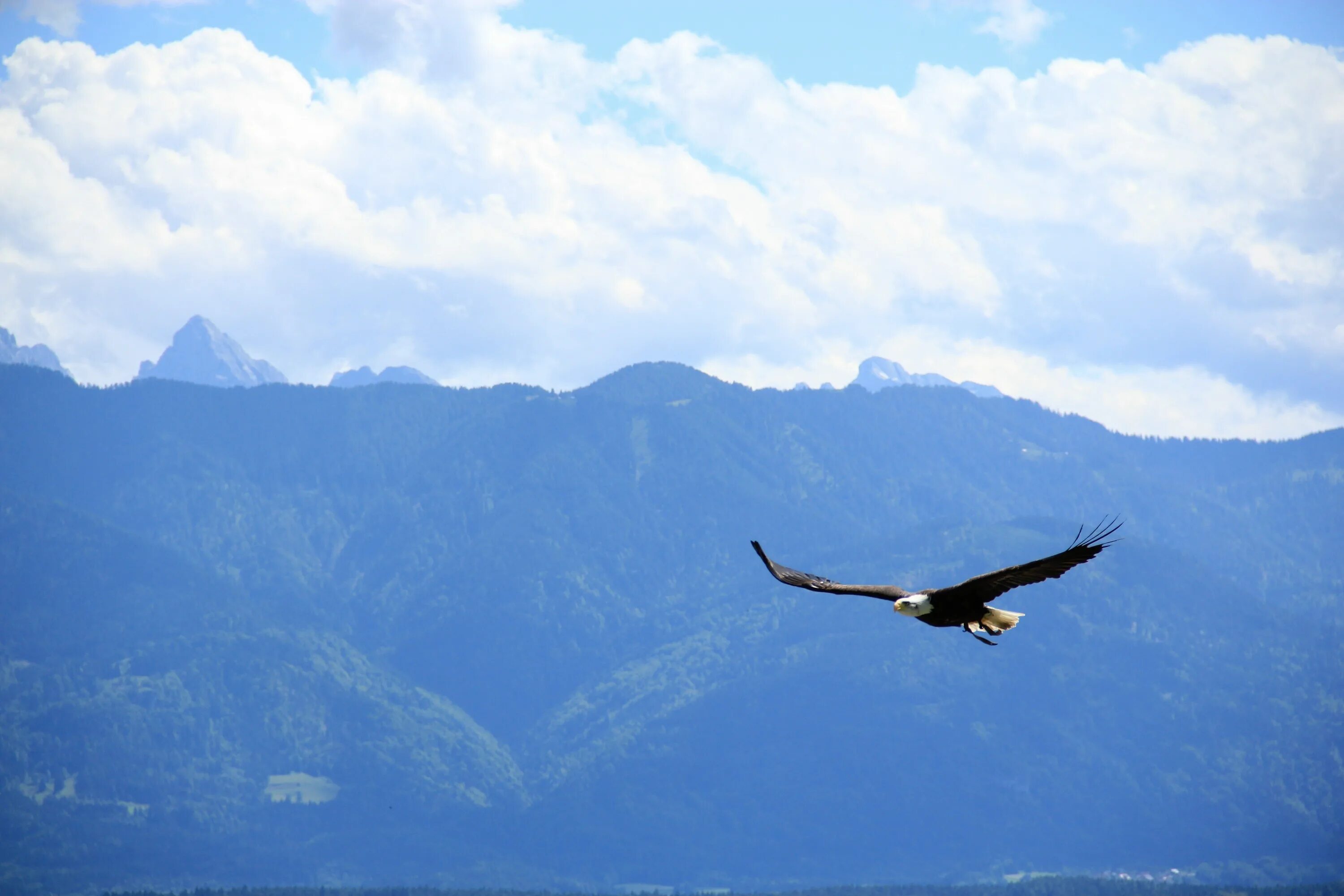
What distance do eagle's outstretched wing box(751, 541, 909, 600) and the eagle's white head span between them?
39 cm

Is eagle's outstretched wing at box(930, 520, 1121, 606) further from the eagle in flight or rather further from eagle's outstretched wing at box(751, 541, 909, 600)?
eagle's outstretched wing at box(751, 541, 909, 600)

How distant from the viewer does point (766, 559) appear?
35406 mm

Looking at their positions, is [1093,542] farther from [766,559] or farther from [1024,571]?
[766,559]

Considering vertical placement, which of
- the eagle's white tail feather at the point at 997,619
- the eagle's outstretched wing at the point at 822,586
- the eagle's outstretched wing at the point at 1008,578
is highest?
the eagle's outstretched wing at the point at 822,586

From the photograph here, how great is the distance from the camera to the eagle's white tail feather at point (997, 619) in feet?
111

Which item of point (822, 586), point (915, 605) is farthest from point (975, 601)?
point (822, 586)

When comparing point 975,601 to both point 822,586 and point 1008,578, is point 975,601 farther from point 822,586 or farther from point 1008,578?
point 822,586

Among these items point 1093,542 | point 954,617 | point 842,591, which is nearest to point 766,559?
point 842,591

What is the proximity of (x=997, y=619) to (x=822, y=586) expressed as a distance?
4591mm

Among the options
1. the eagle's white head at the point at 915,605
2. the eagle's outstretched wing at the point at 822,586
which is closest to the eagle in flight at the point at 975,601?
the eagle's white head at the point at 915,605

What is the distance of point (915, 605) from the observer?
33406mm

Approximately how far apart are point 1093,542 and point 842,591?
6389mm

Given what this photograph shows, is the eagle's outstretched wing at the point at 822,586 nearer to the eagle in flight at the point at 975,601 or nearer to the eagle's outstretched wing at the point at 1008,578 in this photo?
the eagle in flight at the point at 975,601

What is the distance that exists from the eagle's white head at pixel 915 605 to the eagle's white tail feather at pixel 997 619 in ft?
4.12
